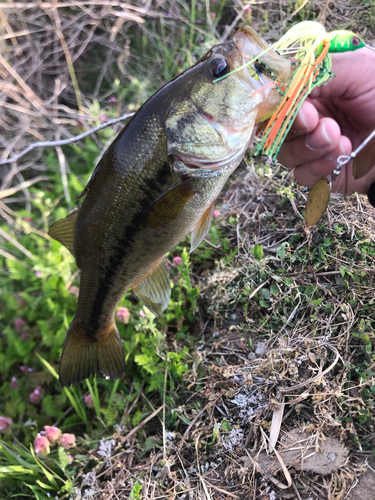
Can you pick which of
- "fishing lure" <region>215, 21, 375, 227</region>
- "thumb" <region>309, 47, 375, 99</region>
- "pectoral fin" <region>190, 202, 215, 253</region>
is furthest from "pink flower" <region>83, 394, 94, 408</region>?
"thumb" <region>309, 47, 375, 99</region>

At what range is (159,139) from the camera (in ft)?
4.59

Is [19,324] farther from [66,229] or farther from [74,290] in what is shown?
[66,229]

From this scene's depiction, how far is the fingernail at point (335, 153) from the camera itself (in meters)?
1.40

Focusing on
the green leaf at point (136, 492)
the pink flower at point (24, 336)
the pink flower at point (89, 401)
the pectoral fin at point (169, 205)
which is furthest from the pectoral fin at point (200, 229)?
the pink flower at point (24, 336)

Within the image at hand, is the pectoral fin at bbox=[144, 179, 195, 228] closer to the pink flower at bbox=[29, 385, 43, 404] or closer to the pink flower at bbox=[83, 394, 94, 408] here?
the pink flower at bbox=[83, 394, 94, 408]

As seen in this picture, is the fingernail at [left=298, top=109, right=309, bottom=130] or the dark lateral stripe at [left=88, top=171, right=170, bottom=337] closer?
the fingernail at [left=298, top=109, right=309, bottom=130]

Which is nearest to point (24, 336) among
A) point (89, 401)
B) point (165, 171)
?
point (89, 401)

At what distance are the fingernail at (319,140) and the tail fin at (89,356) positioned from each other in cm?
149

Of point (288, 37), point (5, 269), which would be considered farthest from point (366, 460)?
point (5, 269)

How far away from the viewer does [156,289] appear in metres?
1.84

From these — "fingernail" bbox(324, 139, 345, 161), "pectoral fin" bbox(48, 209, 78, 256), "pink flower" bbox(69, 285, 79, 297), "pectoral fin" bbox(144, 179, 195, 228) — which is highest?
"fingernail" bbox(324, 139, 345, 161)

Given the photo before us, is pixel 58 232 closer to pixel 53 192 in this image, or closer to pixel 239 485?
pixel 239 485

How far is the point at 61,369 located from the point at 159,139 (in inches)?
57.5

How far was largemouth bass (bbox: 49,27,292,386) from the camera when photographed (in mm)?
1258
